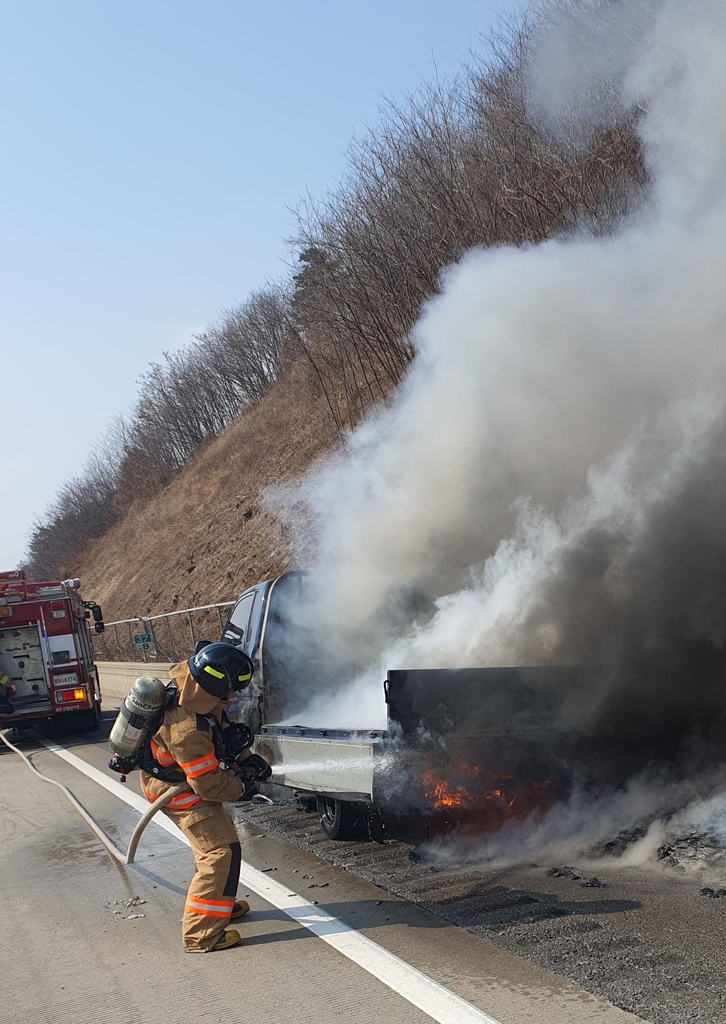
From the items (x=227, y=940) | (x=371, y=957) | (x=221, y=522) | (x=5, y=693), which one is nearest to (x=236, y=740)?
(x=227, y=940)

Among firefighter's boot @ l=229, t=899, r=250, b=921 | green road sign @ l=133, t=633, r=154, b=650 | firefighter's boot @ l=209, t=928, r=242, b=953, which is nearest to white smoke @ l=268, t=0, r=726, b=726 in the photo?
firefighter's boot @ l=229, t=899, r=250, b=921

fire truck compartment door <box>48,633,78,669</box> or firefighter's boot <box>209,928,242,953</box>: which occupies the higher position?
fire truck compartment door <box>48,633,78,669</box>

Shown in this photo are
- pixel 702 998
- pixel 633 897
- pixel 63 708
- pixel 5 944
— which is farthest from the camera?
pixel 63 708

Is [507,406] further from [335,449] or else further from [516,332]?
[335,449]

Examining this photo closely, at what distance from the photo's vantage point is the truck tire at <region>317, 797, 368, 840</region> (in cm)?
661

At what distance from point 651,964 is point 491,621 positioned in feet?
10.6

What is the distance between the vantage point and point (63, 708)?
1566 centimetres

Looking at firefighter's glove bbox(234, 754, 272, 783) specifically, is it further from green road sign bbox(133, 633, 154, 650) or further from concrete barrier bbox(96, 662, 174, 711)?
green road sign bbox(133, 633, 154, 650)

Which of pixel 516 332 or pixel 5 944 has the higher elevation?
pixel 516 332

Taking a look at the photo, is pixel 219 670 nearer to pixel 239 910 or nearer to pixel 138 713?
pixel 138 713

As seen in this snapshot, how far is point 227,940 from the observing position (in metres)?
4.79

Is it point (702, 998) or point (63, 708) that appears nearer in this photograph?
point (702, 998)

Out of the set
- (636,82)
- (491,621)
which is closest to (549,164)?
(636,82)

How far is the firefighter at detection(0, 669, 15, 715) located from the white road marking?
1002 cm
